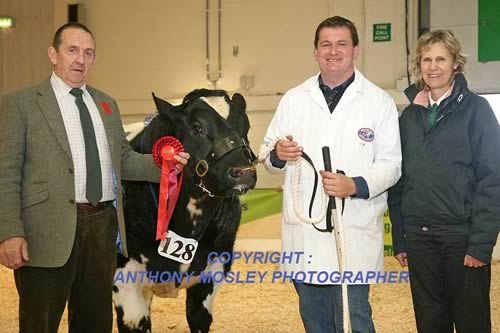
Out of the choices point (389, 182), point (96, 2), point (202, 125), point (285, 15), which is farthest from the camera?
point (96, 2)

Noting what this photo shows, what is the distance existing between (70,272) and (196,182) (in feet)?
2.83

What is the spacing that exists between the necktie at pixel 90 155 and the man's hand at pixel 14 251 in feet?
1.18

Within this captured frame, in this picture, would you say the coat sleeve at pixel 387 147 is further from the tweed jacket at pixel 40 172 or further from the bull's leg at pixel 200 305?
the bull's leg at pixel 200 305

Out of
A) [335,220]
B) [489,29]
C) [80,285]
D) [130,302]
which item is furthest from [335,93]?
[489,29]

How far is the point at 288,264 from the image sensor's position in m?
2.63

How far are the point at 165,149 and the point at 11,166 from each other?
29.6 inches

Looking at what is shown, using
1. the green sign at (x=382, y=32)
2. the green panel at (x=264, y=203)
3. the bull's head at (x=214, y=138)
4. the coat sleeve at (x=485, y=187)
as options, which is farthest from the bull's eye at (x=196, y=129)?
the green sign at (x=382, y=32)

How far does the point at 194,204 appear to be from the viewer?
3.33 meters

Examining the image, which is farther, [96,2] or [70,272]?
[96,2]

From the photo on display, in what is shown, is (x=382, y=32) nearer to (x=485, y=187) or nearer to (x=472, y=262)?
(x=485, y=187)

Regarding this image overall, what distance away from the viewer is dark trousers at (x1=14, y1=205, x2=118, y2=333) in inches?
98.3

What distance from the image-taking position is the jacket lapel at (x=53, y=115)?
8.28 feet

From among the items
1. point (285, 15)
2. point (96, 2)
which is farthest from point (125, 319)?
point (96, 2)

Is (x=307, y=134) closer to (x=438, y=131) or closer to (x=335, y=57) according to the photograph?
(x=335, y=57)
